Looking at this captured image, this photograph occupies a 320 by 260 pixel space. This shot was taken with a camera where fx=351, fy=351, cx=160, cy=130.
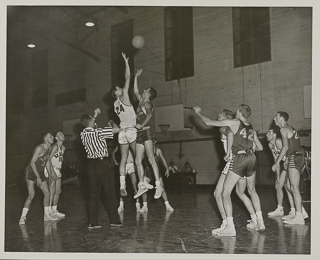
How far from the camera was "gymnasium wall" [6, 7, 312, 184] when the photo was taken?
35.9 ft

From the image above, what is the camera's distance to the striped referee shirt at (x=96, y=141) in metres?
5.05

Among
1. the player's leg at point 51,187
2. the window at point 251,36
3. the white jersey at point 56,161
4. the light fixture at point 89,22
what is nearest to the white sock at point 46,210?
the player's leg at point 51,187

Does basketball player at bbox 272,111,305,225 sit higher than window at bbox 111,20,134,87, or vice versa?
window at bbox 111,20,134,87

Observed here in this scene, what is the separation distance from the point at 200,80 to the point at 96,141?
342 inches

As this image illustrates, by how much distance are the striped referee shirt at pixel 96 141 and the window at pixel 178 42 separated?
8779 mm

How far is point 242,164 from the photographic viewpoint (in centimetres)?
427

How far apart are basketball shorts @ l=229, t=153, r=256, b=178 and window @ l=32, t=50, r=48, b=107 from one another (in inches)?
572

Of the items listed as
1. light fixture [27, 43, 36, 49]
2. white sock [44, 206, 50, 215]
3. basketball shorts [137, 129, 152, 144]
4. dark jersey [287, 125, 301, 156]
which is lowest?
white sock [44, 206, 50, 215]

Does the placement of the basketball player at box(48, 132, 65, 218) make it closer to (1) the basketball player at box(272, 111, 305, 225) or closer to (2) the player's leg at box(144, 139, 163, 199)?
(2) the player's leg at box(144, 139, 163, 199)

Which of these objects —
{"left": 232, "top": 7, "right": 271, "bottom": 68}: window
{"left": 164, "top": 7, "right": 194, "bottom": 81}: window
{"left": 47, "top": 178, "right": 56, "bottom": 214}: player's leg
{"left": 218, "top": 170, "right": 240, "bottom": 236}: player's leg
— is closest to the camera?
{"left": 218, "top": 170, "right": 240, "bottom": 236}: player's leg

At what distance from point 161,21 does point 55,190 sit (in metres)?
9.54

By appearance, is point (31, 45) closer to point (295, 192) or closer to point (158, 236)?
point (158, 236)

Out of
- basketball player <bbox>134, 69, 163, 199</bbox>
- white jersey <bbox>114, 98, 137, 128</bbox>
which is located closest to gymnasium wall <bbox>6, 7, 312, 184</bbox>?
basketball player <bbox>134, 69, 163, 199</bbox>

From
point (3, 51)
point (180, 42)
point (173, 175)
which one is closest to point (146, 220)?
point (3, 51)
